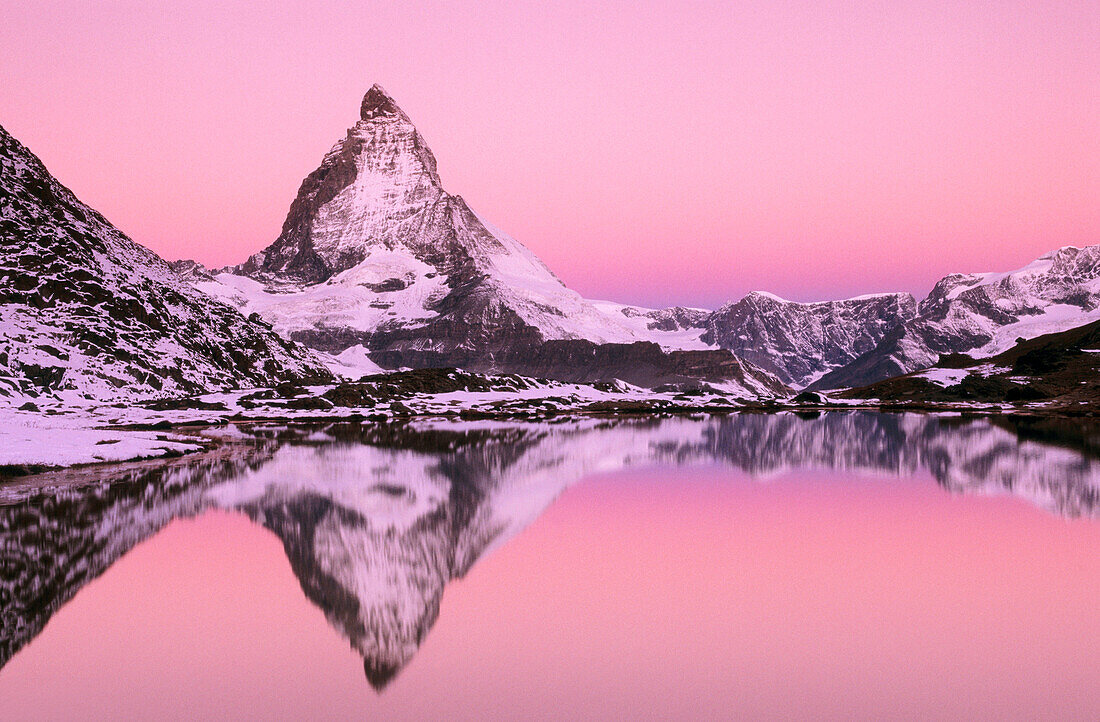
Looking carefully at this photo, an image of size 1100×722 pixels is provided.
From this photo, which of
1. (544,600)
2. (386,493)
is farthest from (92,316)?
(544,600)

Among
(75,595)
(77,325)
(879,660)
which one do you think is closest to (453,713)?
(879,660)

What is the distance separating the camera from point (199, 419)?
379 ft

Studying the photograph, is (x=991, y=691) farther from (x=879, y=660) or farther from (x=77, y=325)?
(x=77, y=325)

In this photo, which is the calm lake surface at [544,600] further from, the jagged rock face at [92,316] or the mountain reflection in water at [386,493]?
the jagged rock face at [92,316]

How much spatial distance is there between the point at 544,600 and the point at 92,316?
5285 inches

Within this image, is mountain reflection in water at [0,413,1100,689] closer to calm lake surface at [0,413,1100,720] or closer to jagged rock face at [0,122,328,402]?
calm lake surface at [0,413,1100,720]

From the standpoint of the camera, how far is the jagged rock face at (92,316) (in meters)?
124

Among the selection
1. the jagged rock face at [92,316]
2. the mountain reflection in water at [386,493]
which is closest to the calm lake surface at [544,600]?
the mountain reflection in water at [386,493]

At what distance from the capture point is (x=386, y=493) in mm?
46906

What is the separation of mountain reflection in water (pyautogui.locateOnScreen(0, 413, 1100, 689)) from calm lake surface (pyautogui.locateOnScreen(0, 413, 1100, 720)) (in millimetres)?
194

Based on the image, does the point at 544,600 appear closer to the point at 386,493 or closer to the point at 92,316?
the point at 386,493

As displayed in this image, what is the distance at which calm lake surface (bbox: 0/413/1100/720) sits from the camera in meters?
17.2

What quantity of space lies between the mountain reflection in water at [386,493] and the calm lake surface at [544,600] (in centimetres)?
19

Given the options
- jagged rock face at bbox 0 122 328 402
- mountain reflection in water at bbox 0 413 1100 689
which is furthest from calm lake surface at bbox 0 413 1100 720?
jagged rock face at bbox 0 122 328 402
